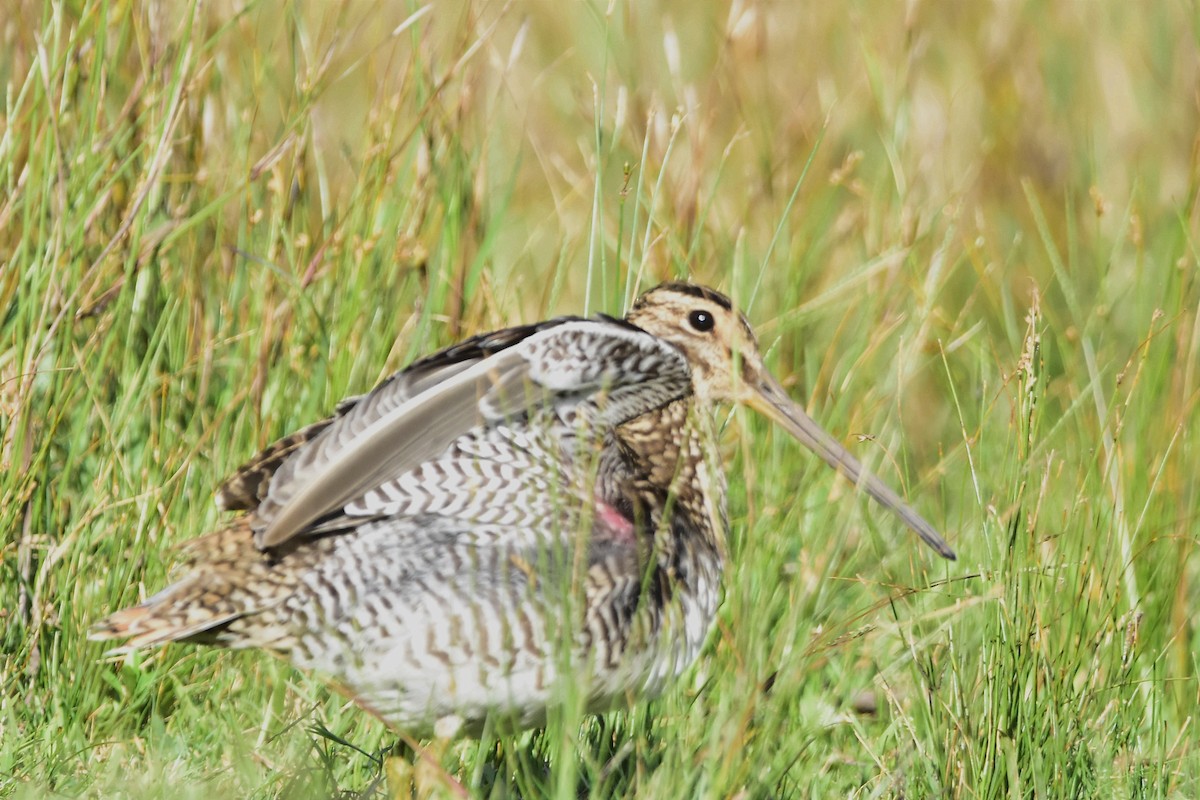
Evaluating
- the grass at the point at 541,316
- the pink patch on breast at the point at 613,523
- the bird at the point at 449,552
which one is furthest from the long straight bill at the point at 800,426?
the pink patch on breast at the point at 613,523

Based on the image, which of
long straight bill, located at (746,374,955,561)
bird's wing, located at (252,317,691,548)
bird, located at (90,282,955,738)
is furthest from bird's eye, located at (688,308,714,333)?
bird's wing, located at (252,317,691,548)

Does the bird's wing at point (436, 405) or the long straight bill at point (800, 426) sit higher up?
the bird's wing at point (436, 405)

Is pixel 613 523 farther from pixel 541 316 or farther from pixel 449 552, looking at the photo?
pixel 541 316

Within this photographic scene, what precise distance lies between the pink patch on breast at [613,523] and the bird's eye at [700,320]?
2.06 ft

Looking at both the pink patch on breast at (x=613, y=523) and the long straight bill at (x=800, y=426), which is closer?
the pink patch on breast at (x=613, y=523)

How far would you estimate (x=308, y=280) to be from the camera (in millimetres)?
4320

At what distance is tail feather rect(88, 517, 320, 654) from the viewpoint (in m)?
3.20

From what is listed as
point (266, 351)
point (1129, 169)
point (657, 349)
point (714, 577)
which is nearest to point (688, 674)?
point (714, 577)

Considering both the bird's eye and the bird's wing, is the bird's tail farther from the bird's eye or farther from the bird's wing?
the bird's eye

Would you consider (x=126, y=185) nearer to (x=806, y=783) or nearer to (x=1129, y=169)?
(x=806, y=783)

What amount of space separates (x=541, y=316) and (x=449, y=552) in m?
1.26

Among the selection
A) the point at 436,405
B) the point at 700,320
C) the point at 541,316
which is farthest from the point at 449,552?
the point at 541,316

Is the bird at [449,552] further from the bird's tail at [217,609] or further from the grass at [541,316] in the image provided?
the grass at [541,316]

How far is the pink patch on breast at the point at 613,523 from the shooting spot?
11.3 feet
